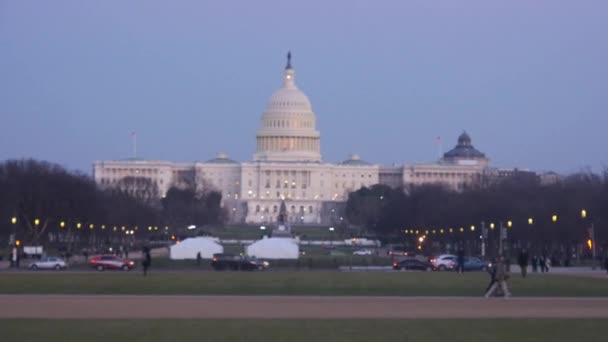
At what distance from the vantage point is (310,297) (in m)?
38.0

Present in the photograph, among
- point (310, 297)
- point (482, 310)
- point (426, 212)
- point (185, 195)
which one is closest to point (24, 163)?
point (426, 212)

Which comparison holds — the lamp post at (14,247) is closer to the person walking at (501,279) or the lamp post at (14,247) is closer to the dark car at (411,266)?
the dark car at (411,266)

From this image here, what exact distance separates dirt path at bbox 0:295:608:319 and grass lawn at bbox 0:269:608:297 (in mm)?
3358

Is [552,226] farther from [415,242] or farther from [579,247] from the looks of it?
[415,242]

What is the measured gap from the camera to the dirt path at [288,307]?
3047 cm

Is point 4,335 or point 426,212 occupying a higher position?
point 426,212

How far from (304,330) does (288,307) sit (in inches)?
262

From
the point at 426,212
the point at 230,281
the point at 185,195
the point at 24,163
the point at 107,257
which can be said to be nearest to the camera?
the point at 230,281

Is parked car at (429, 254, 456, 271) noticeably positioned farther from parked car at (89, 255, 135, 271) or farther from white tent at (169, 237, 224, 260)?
white tent at (169, 237, 224, 260)

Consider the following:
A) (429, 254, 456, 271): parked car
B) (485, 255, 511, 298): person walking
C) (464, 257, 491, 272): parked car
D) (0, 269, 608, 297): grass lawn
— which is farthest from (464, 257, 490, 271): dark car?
(485, 255, 511, 298): person walking

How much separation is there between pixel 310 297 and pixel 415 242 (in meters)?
85.3

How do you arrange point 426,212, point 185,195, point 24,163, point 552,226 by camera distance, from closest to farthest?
point 552,226 → point 24,163 → point 426,212 → point 185,195

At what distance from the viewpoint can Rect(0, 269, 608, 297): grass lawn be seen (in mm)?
40719

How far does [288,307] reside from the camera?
109 feet
